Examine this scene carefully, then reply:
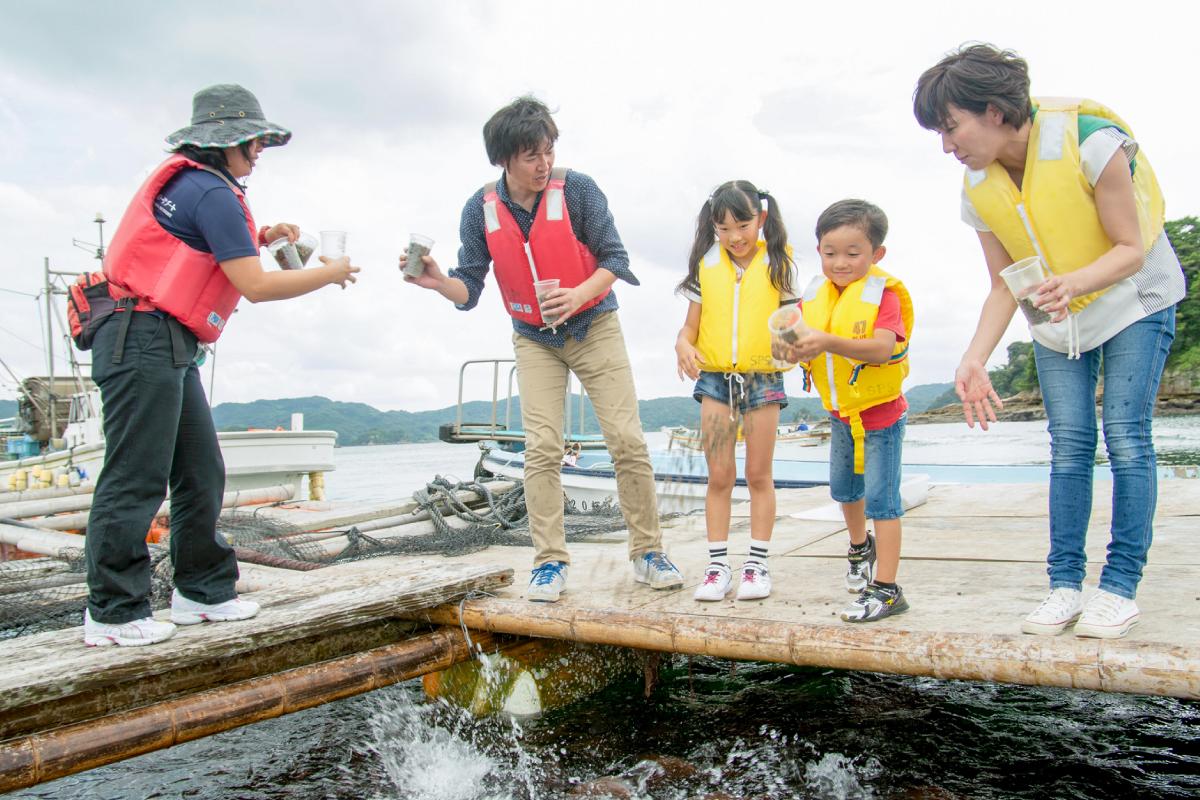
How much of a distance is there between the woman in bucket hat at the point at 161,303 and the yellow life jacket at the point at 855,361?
1937 mm

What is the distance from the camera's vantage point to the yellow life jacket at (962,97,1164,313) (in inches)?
98.2

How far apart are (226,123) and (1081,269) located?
295cm

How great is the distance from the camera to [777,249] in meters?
3.56

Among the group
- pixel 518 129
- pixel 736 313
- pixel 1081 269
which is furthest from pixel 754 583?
pixel 518 129

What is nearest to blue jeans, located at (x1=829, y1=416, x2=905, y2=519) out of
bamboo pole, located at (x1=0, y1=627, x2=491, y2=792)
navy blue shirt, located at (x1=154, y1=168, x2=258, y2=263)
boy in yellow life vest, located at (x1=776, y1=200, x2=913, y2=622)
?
boy in yellow life vest, located at (x1=776, y1=200, x2=913, y2=622)

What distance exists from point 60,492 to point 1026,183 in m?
12.1

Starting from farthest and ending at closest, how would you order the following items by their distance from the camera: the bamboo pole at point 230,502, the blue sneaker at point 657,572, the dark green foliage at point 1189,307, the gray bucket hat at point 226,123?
the dark green foliage at point 1189,307
the bamboo pole at point 230,502
the blue sneaker at point 657,572
the gray bucket hat at point 226,123

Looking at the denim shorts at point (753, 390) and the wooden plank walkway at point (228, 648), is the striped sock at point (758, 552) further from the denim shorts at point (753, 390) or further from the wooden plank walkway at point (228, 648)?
the wooden plank walkway at point (228, 648)

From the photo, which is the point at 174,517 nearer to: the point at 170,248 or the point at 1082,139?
the point at 170,248

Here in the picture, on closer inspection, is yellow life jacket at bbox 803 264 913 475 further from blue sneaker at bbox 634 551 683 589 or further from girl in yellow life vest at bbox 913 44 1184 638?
blue sneaker at bbox 634 551 683 589

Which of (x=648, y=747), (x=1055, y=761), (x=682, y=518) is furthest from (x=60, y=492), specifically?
(x=1055, y=761)

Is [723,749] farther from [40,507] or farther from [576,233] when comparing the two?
[40,507]

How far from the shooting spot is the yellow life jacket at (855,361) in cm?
317

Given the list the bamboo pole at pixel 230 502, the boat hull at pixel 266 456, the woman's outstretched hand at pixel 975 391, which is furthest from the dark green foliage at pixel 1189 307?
the woman's outstretched hand at pixel 975 391
